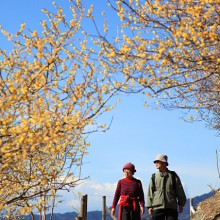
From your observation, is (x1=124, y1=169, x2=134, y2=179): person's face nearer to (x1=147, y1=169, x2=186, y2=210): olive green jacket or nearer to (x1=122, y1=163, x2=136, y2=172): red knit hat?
(x1=122, y1=163, x2=136, y2=172): red knit hat

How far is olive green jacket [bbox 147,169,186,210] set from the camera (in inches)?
336

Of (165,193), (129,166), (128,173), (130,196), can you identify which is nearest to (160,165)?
(165,193)

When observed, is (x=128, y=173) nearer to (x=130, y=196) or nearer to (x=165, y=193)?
(x=130, y=196)

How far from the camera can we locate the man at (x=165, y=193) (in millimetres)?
8539

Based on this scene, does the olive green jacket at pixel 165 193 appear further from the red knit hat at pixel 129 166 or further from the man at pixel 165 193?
the red knit hat at pixel 129 166

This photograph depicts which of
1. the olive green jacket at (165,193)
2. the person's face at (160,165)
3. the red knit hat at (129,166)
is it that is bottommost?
the olive green jacket at (165,193)

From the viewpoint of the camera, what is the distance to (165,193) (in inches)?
337

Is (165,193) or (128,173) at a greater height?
(128,173)

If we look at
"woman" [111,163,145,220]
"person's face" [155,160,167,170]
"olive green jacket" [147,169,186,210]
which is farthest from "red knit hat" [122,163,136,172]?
"person's face" [155,160,167,170]

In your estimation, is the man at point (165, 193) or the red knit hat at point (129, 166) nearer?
the man at point (165, 193)

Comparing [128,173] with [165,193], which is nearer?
[165,193]

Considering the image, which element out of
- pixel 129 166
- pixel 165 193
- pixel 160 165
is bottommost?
pixel 165 193

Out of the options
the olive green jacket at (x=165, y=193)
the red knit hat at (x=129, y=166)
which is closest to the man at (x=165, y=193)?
the olive green jacket at (x=165, y=193)

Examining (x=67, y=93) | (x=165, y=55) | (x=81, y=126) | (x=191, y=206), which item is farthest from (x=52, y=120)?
(x=191, y=206)
